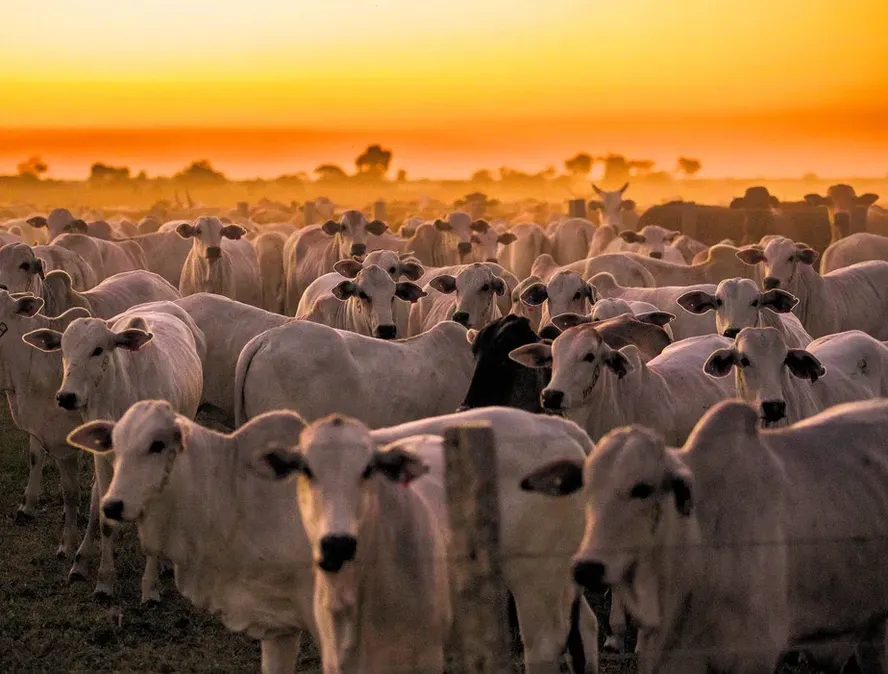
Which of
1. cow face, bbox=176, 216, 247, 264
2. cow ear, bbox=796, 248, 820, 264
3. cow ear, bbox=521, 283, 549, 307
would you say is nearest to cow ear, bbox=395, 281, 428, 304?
cow ear, bbox=521, 283, 549, 307

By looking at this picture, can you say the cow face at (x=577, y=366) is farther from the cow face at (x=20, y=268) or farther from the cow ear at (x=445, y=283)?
the cow face at (x=20, y=268)

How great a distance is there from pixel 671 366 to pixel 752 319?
1.54 metres

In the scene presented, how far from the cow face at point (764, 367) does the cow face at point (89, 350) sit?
11.2 feet

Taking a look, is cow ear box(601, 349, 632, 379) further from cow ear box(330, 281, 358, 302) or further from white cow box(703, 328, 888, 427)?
cow ear box(330, 281, 358, 302)

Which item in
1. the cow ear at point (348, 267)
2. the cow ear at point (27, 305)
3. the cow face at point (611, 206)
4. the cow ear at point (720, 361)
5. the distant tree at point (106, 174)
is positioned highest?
the cow ear at point (720, 361)

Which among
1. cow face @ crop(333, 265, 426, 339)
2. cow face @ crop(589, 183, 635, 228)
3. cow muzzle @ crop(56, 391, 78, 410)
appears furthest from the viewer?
cow face @ crop(589, 183, 635, 228)

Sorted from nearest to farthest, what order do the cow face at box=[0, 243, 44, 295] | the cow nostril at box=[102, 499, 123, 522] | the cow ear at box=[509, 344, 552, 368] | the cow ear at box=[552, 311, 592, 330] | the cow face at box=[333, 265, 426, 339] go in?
the cow nostril at box=[102, 499, 123, 522] < the cow ear at box=[509, 344, 552, 368] < the cow ear at box=[552, 311, 592, 330] < the cow face at box=[333, 265, 426, 339] < the cow face at box=[0, 243, 44, 295]

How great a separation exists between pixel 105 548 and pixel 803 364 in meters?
4.18

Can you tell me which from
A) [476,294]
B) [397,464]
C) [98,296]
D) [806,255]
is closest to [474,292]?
[476,294]

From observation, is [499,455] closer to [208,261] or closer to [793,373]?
[793,373]

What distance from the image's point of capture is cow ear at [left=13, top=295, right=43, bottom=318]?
865 cm

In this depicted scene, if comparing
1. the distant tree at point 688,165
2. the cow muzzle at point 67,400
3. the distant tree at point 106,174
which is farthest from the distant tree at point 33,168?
the cow muzzle at point 67,400

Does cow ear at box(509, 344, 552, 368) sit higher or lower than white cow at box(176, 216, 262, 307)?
higher

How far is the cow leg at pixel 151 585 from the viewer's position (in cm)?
730
